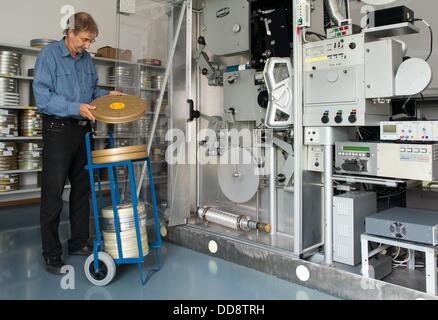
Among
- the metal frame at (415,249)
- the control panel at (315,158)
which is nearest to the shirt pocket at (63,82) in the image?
the control panel at (315,158)

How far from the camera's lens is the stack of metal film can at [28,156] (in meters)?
4.72

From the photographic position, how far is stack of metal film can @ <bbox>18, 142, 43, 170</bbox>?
472cm

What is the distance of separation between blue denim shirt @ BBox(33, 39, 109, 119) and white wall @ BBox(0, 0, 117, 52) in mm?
3050

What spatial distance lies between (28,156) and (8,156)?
24 centimetres

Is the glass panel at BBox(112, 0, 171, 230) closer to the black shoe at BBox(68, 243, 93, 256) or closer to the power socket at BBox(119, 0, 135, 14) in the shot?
the power socket at BBox(119, 0, 135, 14)

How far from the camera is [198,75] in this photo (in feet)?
12.2

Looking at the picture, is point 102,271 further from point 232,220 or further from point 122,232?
point 232,220

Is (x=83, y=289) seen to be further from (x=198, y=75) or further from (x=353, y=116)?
(x=198, y=75)

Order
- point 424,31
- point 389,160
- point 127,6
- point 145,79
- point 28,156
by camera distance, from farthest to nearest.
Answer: point 28,156, point 424,31, point 145,79, point 127,6, point 389,160

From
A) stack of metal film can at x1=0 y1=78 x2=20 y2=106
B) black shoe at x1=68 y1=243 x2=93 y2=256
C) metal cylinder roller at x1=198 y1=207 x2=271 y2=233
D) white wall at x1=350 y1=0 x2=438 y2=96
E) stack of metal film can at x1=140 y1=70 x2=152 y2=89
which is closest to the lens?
black shoe at x1=68 y1=243 x2=93 y2=256

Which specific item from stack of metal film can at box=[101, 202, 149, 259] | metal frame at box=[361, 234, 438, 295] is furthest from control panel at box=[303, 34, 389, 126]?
stack of metal film can at box=[101, 202, 149, 259]

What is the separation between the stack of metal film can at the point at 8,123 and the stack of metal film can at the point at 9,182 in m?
0.51

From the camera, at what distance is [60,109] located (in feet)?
7.60

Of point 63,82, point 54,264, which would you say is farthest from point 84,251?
point 63,82
